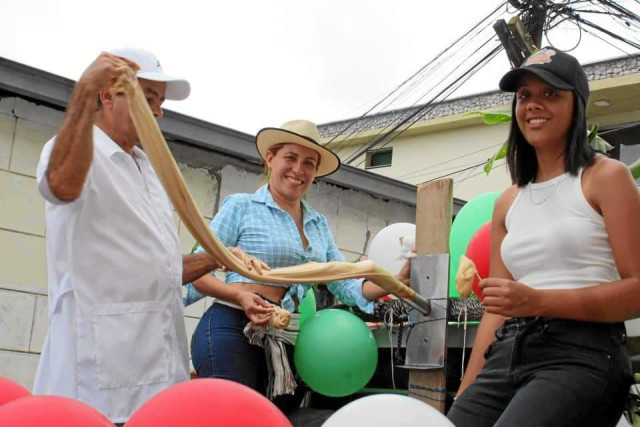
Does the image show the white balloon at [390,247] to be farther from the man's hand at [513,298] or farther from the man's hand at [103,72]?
the man's hand at [103,72]

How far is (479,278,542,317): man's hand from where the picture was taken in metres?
1.96

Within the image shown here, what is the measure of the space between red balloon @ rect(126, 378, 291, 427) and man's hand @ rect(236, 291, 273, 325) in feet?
3.11

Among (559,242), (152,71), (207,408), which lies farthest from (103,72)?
(559,242)

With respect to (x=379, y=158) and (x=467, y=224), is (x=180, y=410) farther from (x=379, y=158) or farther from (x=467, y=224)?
(x=379, y=158)

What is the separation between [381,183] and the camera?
269 inches

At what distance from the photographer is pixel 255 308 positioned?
276 cm

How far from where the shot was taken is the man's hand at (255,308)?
2.77m

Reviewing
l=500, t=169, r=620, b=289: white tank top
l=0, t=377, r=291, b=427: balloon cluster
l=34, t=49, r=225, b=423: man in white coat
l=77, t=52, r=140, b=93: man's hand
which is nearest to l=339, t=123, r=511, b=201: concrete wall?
l=500, t=169, r=620, b=289: white tank top

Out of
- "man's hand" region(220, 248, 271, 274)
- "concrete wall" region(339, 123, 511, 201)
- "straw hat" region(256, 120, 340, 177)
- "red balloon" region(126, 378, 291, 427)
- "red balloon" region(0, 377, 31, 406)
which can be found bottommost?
"red balloon" region(0, 377, 31, 406)

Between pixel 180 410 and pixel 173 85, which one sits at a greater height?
pixel 173 85

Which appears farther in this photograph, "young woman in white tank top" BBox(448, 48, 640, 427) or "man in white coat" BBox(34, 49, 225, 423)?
"man in white coat" BBox(34, 49, 225, 423)

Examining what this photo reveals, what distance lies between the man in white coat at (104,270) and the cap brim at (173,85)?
154mm

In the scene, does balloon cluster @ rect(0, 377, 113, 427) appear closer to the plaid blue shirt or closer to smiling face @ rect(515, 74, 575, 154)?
the plaid blue shirt

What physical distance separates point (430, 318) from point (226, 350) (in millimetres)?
809
